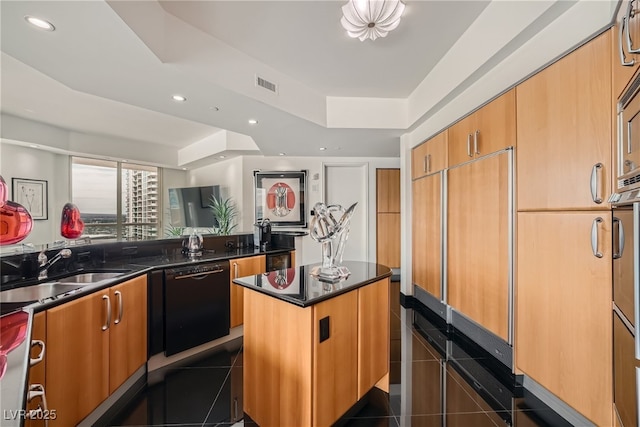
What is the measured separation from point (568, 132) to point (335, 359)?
6.31 feet

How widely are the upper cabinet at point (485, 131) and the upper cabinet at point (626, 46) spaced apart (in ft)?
2.19

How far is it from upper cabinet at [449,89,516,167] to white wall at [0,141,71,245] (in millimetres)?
6529

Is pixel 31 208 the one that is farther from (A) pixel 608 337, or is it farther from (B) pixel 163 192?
(A) pixel 608 337

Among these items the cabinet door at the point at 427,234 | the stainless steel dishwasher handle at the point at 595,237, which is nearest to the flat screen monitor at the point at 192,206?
the cabinet door at the point at 427,234

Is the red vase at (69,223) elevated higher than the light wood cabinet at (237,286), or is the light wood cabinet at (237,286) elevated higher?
the red vase at (69,223)

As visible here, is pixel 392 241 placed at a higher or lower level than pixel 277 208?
lower

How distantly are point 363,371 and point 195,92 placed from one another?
264 centimetres

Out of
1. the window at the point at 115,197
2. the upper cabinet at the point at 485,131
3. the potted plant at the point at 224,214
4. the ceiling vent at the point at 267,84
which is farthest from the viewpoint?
the window at the point at 115,197

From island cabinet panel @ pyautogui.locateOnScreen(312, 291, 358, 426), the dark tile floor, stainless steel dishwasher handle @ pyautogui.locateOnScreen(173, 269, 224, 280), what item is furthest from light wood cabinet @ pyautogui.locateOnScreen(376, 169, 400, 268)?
Answer: island cabinet panel @ pyautogui.locateOnScreen(312, 291, 358, 426)

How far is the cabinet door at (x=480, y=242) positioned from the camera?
2.12m

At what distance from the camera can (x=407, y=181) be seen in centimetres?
384

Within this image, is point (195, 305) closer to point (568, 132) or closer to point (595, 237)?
point (595, 237)

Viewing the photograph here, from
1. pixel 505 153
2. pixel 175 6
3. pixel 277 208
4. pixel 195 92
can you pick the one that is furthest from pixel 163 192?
pixel 505 153

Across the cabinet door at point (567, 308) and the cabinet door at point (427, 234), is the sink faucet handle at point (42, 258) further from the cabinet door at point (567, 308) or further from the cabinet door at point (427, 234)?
the cabinet door at point (427, 234)
